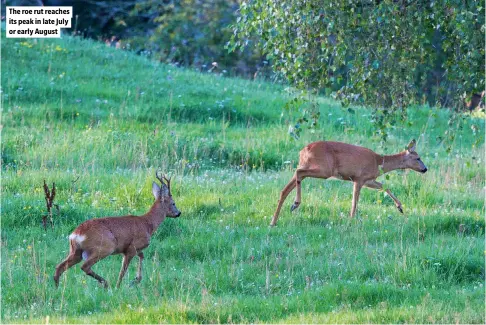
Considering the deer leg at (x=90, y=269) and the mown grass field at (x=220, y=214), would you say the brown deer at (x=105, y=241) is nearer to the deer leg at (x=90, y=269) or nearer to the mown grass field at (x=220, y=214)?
the deer leg at (x=90, y=269)

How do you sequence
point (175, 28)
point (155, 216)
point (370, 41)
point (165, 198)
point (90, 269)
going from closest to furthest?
point (90, 269)
point (370, 41)
point (155, 216)
point (165, 198)
point (175, 28)

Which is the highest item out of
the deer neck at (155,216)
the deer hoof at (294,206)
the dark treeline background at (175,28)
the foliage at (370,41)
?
the foliage at (370,41)

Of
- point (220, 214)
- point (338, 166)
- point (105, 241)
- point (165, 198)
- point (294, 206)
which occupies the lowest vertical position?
point (220, 214)

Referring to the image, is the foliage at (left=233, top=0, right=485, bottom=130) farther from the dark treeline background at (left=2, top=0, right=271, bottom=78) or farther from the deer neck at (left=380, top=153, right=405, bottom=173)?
the dark treeline background at (left=2, top=0, right=271, bottom=78)

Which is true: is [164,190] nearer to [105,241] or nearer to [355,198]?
[105,241]

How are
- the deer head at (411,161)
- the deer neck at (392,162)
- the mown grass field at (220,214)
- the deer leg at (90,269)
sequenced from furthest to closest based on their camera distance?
the deer head at (411,161) → the deer neck at (392,162) → the deer leg at (90,269) → the mown grass field at (220,214)

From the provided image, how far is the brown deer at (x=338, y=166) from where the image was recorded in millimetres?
10664

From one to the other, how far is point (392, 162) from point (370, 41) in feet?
12.7

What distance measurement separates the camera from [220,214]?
10.5 metres

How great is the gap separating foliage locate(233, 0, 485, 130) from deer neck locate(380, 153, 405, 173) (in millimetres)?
3024

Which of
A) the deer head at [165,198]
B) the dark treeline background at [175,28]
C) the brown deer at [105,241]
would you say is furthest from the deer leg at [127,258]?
the dark treeline background at [175,28]

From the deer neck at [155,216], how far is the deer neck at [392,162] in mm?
3980

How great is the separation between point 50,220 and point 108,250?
2075mm

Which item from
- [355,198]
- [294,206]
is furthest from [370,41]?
[355,198]
